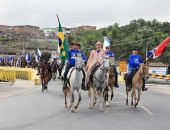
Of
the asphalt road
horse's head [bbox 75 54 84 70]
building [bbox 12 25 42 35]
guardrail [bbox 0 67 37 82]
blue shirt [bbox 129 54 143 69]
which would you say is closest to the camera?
the asphalt road

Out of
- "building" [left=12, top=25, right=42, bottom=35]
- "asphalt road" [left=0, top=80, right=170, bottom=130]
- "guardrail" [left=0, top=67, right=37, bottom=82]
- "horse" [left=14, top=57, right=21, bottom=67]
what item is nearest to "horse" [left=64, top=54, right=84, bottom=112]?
"asphalt road" [left=0, top=80, right=170, bottom=130]

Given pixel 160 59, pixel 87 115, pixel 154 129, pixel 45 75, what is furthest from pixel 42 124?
pixel 160 59

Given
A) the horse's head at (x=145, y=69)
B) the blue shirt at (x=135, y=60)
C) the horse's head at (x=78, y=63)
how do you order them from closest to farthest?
1. the horse's head at (x=78, y=63)
2. the horse's head at (x=145, y=69)
3. the blue shirt at (x=135, y=60)

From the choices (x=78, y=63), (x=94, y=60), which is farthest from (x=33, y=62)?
(x=78, y=63)

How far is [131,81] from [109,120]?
4430 millimetres

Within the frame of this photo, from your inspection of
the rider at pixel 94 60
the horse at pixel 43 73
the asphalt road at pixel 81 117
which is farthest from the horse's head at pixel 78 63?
the horse at pixel 43 73

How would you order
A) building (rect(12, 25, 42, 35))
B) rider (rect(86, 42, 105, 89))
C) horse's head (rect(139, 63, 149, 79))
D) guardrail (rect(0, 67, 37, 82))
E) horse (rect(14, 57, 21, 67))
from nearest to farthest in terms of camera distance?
1. horse's head (rect(139, 63, 149, 79))
2. rider (rect(86, 42, 105, 89))
3. guardrail (rect(0, 67, 37, 82))
4. horse (rect(14, 57, 21, 67))
5. building (rect(12, 25, 42, 35))

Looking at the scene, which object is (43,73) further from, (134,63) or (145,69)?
(145,69)

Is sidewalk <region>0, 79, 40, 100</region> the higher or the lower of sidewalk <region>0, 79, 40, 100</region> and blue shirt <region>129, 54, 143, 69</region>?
the lower

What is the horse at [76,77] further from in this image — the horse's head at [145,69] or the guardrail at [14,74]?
the guardrail at [14,74]

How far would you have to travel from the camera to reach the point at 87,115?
46.6 ft

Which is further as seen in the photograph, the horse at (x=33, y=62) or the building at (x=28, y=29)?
the building at (x=28, y=29)

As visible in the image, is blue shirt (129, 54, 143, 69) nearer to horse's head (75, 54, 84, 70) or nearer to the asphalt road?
the asphalt road

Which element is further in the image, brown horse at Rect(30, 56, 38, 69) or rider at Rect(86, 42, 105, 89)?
brown horse at Rect(30, 56, 38, 69)
